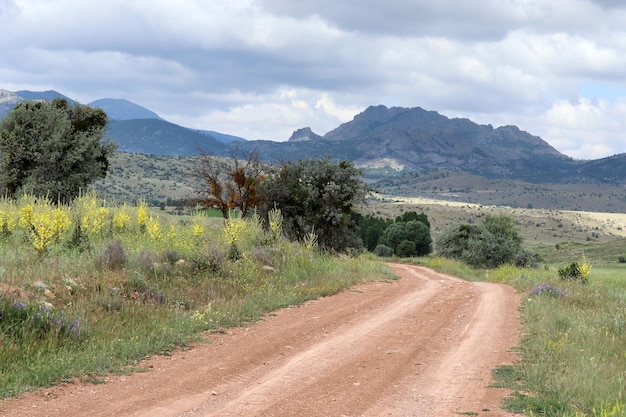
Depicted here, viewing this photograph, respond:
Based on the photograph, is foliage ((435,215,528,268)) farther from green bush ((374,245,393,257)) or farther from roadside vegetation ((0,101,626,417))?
roadside vegetation ((0,101,626,417))

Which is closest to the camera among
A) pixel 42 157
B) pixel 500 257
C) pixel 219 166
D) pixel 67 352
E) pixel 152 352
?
pixel 67 352

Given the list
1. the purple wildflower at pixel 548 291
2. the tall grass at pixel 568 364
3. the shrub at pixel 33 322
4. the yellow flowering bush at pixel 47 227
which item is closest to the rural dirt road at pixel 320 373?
the tall grass at pixel 568 364

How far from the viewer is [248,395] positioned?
7.59 m

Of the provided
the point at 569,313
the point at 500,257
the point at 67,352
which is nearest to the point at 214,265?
the point at 67,352

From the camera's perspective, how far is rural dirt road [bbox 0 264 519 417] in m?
7.11

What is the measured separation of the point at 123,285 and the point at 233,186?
3355 centimetres

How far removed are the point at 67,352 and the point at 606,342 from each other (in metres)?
9.92

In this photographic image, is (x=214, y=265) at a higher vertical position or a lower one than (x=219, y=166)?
lower

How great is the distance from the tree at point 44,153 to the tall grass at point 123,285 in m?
19.8

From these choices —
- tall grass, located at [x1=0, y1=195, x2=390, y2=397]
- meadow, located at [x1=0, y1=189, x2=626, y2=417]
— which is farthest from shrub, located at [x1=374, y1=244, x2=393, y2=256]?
tall grass, located at [x1=0, y1=195, x2=390, y2=397]

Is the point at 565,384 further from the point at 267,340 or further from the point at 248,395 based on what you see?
the point at 267,340

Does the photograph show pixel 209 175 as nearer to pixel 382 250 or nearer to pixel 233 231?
pixel 233 231

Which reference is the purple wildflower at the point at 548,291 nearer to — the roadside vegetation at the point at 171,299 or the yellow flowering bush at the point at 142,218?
the roadside vegetation at the point at 171,299

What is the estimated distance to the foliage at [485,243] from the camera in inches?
2325
